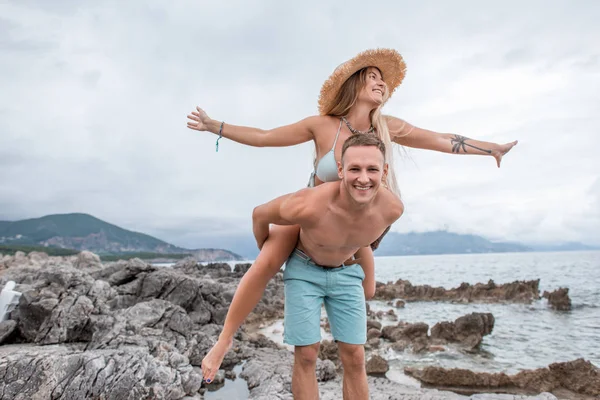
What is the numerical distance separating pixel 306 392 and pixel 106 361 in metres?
3.51

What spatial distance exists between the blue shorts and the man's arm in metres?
0.50

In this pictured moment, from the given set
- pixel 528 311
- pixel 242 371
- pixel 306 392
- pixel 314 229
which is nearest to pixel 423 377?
pixel 242 371

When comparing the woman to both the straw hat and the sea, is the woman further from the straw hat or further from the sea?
the sea

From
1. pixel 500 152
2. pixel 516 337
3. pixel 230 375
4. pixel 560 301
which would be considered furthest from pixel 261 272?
pixel 560 301

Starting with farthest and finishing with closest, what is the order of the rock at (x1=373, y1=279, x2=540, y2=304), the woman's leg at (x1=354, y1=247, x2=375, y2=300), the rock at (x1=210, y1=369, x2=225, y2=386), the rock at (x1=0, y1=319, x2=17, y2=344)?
1. the rock at (x1=373, y1=279, x2=540, y2=304)
2. the rock at (x1=210, y1=369, x2=225, y2=386)
3. the rock at (x1=0, y1=319, x2=17, y2=344)
4. the woman's leg at (x1=354, y1=247, x2=375, y2=300)

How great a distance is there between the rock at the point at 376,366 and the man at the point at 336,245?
6.42m

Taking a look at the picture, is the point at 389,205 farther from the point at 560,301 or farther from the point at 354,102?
the point at 560,301

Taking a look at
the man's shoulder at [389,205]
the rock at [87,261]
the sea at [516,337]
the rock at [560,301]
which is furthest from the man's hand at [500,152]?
the rock at [87,261]

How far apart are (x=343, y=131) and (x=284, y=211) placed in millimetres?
1122

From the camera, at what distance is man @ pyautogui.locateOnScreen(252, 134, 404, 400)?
10.2 ft

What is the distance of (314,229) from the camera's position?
3.31m

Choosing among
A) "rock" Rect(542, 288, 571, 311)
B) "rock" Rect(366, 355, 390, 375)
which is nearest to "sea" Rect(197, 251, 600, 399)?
"rock" Rect(366, 355, 390, 375)

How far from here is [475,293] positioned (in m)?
28.2

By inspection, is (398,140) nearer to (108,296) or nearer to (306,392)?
(306,392)
